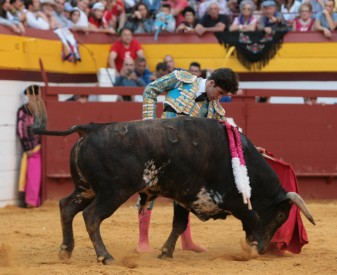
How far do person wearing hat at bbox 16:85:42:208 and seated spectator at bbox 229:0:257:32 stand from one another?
9.57 ft

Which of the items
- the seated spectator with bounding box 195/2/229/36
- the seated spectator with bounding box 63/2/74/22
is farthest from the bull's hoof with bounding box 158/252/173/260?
the seated spectator with bounding box 63/2/74/22

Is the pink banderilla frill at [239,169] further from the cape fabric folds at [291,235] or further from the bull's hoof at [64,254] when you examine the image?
the bull's hoof at [64,254]

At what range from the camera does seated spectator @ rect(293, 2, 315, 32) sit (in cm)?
1151

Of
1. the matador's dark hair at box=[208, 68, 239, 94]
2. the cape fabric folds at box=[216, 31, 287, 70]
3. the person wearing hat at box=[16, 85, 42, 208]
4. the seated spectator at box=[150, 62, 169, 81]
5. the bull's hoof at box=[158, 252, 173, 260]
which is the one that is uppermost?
the matador's dark hair at box=[208, 68, 239, 94]

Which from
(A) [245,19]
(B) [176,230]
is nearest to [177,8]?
(A) [245,19]

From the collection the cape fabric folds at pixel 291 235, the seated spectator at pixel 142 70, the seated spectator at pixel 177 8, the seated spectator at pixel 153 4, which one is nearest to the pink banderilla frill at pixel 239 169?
the cape fabric folds at pixel 291 235

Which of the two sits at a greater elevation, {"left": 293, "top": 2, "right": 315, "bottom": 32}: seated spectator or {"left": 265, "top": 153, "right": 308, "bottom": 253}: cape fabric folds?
{"left": 293, "top": 2, "right": 315, "bottom": 32}: seated spectator

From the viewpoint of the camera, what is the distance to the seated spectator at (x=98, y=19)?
1182 cm

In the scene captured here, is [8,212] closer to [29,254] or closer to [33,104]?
[29,254]

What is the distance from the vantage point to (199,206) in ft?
20.3

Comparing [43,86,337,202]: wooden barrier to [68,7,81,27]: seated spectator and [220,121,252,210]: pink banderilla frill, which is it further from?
[220,121,252,210]: pink banderilla frill

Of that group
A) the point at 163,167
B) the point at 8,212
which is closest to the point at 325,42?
the point at 8,212

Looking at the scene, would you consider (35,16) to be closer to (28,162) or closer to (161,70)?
(161,70)

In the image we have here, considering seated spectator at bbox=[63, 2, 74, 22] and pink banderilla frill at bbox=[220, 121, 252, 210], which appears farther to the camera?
seated spectator at bbox=[63, 2, 74, 22]
